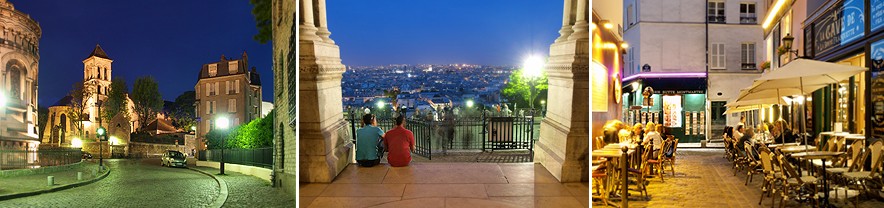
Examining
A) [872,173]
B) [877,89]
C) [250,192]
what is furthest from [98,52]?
[877,89]

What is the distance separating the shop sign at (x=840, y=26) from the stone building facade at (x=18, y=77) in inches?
365

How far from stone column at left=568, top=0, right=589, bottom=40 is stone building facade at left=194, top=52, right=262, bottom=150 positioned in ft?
7.07

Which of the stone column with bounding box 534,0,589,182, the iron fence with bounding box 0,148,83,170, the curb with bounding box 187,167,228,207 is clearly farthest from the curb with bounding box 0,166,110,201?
the stone column with bounding box 534,0,589,182

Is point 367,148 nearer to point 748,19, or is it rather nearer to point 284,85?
point 284,85

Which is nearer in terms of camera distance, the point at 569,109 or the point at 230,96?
the point at 569,109

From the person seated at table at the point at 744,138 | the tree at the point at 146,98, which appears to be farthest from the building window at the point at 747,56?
the tree at the point at 146,98

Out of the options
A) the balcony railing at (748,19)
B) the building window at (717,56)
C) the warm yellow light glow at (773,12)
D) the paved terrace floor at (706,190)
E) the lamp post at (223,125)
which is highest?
the balcony railing at (748,19)

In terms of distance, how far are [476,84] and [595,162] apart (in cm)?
125

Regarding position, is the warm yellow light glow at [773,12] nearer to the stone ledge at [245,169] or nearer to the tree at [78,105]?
the stone ledge at [245,169]

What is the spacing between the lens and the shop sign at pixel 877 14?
7.84m

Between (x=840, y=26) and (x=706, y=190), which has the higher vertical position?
(x=840, y=26)

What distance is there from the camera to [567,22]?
13.2 ft

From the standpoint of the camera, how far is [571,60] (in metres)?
4.08

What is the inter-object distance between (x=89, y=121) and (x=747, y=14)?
2007cm
